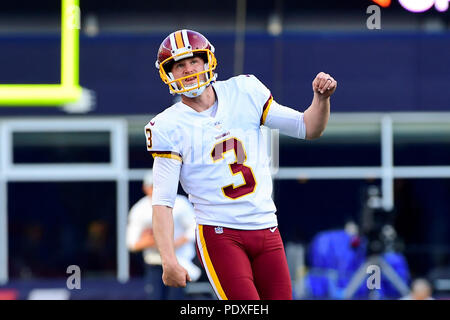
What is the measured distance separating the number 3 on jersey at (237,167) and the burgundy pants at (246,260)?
0.55 ft

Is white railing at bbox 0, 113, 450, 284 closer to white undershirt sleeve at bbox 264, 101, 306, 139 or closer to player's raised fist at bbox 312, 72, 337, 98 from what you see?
white undershirt sleeve at bbox 264, 101, 306, 139

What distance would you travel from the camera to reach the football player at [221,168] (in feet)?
14.0

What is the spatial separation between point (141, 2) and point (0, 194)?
2964 mm

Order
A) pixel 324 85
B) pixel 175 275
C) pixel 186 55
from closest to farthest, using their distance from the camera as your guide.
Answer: pixel 175 275
pixel 324 85
pixel 186 55

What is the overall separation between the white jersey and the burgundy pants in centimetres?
5

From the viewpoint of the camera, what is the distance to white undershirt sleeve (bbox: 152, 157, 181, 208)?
4293 mm

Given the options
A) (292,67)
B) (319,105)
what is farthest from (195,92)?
(292,67)

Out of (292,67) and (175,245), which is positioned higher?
(292,67)

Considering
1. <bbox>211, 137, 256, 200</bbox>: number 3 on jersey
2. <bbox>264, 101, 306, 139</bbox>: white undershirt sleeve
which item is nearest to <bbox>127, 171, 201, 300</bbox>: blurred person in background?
<bbox>264, 101, 306, 139</bbox>: white undershirt sleeve

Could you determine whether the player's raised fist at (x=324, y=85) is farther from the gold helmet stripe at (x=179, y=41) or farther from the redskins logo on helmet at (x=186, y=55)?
the gold helmet stripe at (x=179, y=41)

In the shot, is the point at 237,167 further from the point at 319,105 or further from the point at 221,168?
the point at 319,105

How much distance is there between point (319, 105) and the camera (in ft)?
14.2

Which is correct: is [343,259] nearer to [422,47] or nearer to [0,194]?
[422,47]

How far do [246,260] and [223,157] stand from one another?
0.47 metres
